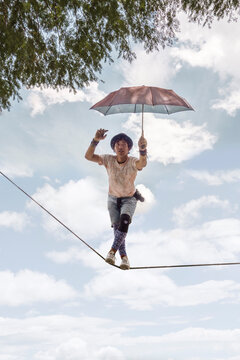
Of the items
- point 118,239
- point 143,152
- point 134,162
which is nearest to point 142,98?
point 143,152

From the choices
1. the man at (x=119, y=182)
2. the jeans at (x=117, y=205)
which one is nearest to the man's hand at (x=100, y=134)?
the man at (x=119, y=182)

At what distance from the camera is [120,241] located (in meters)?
5.71

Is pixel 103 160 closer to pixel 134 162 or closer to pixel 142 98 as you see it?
pixel 134 162

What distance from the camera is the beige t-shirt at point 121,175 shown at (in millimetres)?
5613

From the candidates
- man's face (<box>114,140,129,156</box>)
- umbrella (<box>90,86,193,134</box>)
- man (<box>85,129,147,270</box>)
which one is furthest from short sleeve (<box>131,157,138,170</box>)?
umbrella (<box>90,86,193,134</box>)

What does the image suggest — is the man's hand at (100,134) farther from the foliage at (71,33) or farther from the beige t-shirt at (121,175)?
the foliage at (71,33)

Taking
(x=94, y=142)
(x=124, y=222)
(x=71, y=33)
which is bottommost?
(x=124, y=222)

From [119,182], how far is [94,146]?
1.94 ft

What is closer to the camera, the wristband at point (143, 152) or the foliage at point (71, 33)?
the wristband at point (143, 152)

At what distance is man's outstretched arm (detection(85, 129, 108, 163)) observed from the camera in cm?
554

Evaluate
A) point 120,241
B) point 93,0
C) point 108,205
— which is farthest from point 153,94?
point 93,0

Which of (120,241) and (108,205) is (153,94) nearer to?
(108,205)

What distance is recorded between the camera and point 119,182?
5.65 m

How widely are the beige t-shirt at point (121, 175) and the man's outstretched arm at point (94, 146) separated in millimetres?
84
